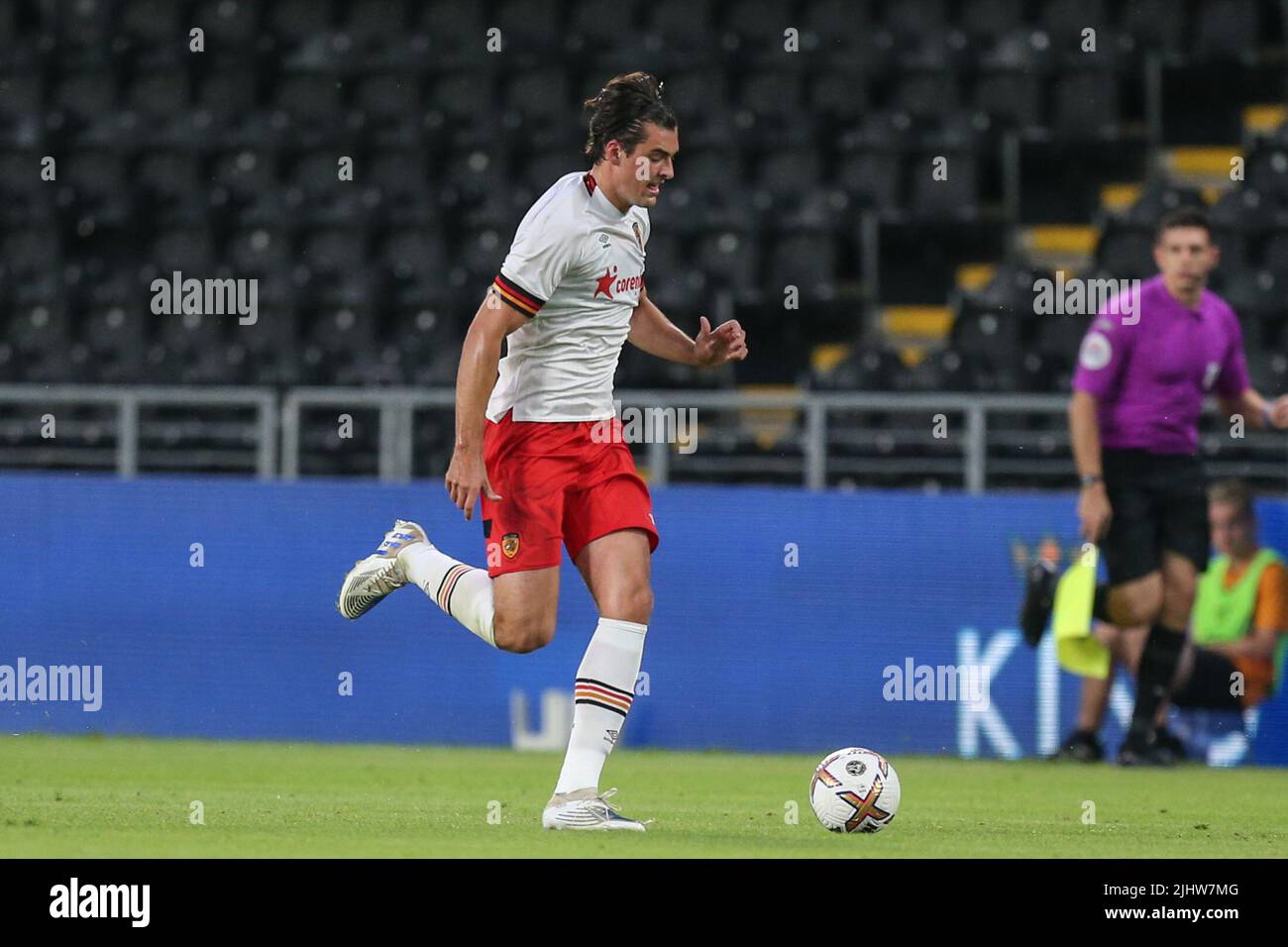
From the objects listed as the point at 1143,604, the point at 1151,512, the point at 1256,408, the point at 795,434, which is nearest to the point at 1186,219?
the point at 1256,408

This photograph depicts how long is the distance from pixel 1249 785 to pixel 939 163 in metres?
6.38

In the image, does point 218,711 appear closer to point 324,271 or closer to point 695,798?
point 695,798

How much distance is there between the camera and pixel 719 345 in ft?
22.9

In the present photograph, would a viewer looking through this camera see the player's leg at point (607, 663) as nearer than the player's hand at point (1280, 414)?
Yes

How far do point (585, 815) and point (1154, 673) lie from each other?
13.5 feet

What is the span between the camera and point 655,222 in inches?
558

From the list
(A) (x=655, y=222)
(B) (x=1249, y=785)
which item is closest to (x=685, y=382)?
(A) (x=655, y=222)

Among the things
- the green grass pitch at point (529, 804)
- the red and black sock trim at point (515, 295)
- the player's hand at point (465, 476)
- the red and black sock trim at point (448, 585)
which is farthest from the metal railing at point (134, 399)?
the player's hand at point (465, 476)

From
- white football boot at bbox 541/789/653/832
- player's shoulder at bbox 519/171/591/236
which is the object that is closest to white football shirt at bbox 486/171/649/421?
player's shoulder at bbox 519/171/591/236

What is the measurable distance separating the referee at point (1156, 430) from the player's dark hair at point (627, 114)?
354 centimetres

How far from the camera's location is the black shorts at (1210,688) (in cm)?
998

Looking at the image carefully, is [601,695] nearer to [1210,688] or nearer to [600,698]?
[600,698]

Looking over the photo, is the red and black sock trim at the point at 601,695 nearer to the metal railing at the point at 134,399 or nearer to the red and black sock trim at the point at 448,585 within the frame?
the red and black sock trim at the point at 448,585

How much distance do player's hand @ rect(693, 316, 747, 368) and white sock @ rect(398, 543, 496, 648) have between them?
98 centimetres
